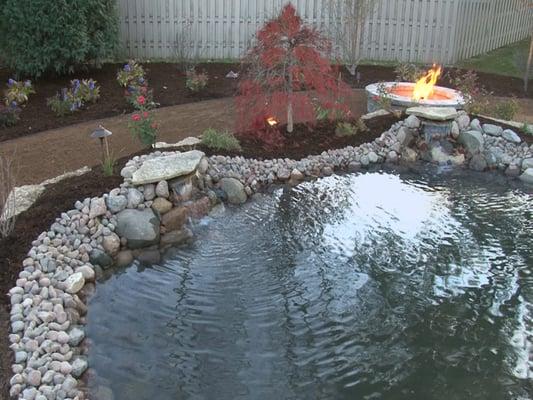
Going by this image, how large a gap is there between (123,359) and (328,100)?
207 inches

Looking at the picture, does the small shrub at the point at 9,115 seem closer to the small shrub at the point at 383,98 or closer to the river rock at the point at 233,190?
the river rock at the point at 233,190

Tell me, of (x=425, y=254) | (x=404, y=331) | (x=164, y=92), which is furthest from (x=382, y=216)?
(x=164, y=92)

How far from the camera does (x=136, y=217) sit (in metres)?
6.04

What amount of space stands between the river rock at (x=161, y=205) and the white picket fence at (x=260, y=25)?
251 inches

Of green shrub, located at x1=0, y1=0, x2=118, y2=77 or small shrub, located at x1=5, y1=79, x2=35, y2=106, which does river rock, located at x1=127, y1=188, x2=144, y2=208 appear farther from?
green shrub, located at x1=0, y1=0, x2=118, y2=77

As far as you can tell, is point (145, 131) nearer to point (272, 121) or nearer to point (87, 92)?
point (272, 121)

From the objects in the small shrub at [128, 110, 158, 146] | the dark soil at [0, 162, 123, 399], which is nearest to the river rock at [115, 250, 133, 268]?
the dark soil at [0, 162, 123, 399]

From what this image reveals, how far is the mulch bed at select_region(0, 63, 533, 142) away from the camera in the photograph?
342 inches

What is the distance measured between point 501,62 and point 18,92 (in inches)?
382

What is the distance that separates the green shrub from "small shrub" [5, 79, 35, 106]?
809mm

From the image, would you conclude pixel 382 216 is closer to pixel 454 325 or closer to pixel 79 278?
pixel 454 325

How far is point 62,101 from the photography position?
8.95 m

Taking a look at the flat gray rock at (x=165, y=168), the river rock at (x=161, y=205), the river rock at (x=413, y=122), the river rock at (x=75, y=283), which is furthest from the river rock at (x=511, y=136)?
the river rock at (x=75, y=283)

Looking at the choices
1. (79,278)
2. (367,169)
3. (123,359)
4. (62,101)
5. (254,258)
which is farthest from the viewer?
(62,101)
